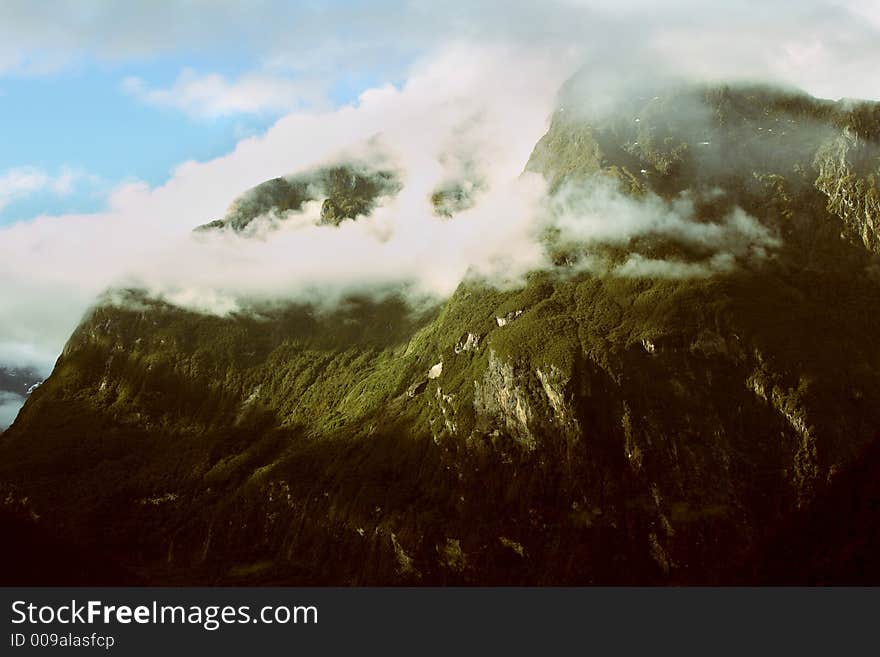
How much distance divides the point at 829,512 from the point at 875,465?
876cm
